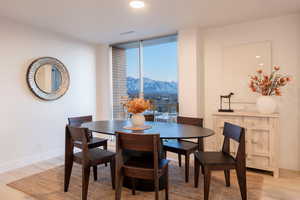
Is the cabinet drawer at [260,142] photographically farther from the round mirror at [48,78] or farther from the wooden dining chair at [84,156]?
the round mirror at [48,78]

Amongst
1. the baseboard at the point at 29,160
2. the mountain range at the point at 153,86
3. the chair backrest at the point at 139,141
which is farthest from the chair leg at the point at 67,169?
the mountain range at the point at 153,86

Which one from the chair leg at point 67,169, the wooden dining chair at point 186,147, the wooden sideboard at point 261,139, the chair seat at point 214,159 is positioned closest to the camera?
the chair seat at point 214,159

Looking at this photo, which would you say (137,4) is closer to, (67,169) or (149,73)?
(149,73)

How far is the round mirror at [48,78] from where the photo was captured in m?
3.65

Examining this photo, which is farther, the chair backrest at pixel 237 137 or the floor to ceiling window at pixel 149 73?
the floor to ceiling window at pixel 149 73

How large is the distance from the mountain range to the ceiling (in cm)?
102

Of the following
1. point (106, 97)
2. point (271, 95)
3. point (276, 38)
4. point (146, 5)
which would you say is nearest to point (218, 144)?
point (271, 95)

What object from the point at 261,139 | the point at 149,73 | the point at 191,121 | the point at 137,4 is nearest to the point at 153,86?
the point at 149,73

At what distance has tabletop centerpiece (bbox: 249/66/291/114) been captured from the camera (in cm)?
301

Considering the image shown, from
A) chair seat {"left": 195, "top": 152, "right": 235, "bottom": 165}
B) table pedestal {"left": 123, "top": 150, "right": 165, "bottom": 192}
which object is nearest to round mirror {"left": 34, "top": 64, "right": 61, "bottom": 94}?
table pedestal {"left": 123, "top": 150, "right": 165, "bottom": 192}

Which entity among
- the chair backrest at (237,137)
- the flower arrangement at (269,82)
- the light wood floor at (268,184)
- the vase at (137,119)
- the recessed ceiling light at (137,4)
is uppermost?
the recessed ceiling light at (137,4)

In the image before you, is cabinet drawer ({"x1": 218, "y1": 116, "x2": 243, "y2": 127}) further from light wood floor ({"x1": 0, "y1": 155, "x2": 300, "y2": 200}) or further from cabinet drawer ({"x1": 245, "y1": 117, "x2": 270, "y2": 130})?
light wood floor ({"x1": 0, "y1": 155, "x2": 300, "y2": 200})

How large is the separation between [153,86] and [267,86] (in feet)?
7.02

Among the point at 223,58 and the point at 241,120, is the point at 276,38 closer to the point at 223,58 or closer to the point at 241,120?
the point at 223,58
